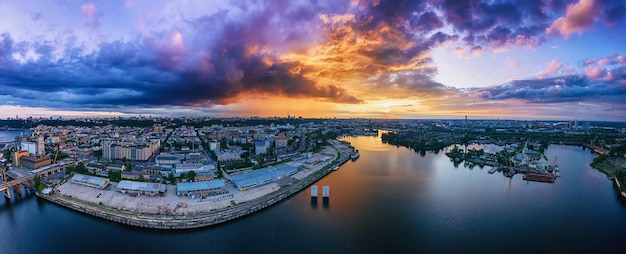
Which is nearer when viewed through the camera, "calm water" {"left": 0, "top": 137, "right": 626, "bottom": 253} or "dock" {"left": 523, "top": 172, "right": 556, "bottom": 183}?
"calm water" {"left": 0, "top": 137, "right": 626, "bottom": 253}

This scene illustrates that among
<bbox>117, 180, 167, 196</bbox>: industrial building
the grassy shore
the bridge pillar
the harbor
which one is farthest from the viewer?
the harbor

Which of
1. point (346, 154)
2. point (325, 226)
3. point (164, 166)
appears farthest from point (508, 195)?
point (164, 166)

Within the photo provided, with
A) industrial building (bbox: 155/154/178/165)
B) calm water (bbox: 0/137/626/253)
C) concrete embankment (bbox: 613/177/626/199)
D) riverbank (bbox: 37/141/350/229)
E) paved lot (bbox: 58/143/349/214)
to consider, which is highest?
industrial building (bbox: 155/154/178/165)

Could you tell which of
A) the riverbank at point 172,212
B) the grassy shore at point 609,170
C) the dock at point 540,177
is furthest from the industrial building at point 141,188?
the grassy shore at point 609,170

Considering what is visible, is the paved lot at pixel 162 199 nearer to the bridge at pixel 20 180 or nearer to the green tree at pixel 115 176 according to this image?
the green tree at pixel 115 176

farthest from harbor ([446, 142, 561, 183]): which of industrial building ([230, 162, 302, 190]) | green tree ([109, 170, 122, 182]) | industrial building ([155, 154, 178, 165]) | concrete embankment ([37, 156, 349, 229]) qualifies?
green tree ([109, 170, 122, 182])

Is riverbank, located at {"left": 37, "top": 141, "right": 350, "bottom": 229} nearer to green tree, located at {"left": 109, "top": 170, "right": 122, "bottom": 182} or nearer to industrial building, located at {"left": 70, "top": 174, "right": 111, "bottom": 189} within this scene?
industrial building, located at {"left": 70, "top": 174, "right": 111, "bottom": 189}

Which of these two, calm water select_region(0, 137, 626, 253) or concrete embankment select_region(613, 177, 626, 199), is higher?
concrete embankment select_region(613, 177, 626, 199)

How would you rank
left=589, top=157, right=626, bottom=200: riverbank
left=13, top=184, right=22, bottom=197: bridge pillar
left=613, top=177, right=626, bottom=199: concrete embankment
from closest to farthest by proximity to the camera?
left=13, top=184, right=22, bottom=197: bridge pillar < left=613, top=177, right=626, bottom=199: concrete embankment < left=589, top=157, right=626, bottom=200: riverbank
